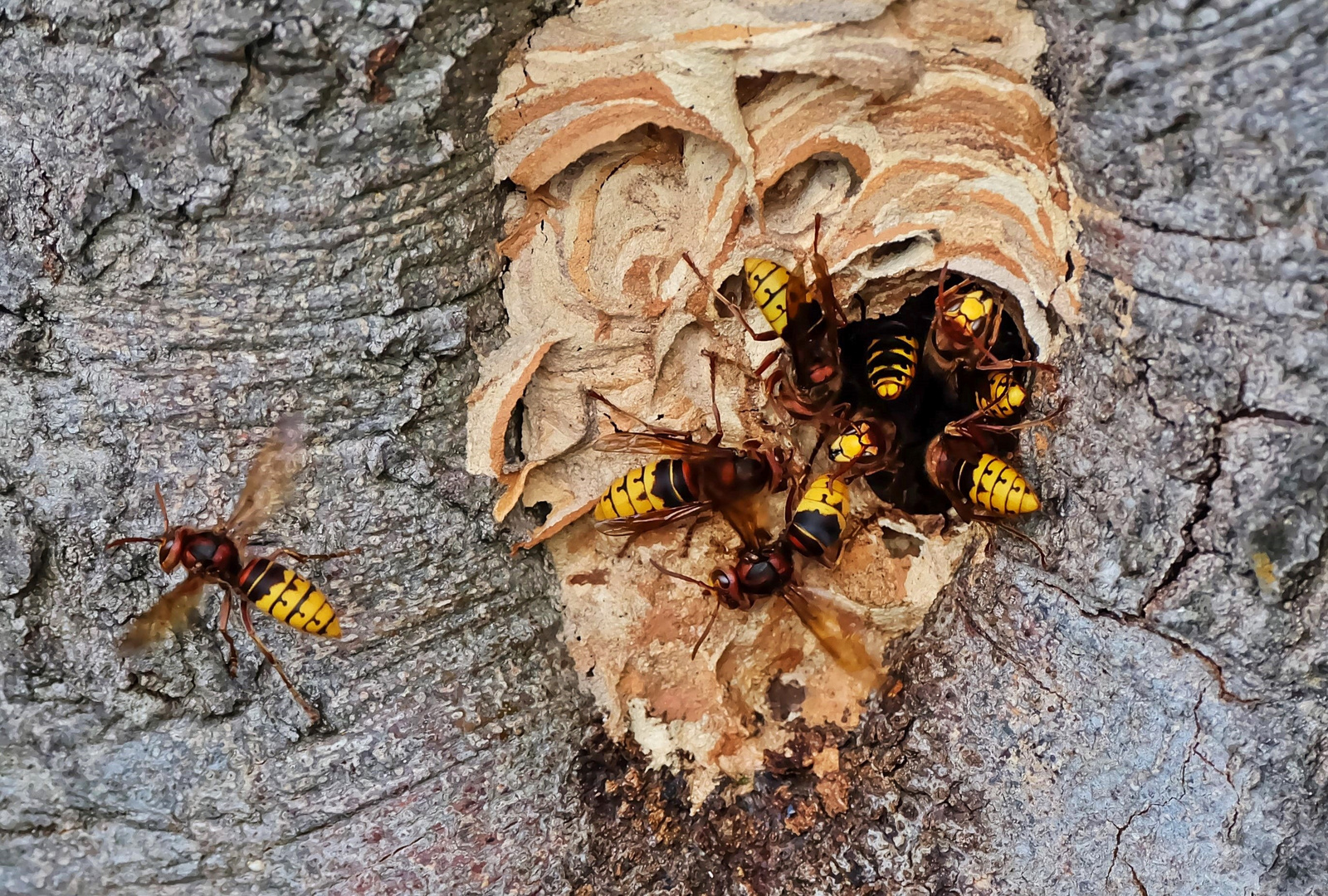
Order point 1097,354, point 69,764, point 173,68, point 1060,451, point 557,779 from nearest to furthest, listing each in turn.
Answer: point 173,68
point 1097,354
point 1060,451
point 69,764
point 557,779

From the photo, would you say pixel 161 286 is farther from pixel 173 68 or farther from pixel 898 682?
pixel 898 682

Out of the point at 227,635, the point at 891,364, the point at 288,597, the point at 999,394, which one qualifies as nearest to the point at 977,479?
the point at 999,394

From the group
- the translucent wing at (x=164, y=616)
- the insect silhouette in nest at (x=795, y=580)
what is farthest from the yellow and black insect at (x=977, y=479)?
the translucent wing at (x=164, y=616)

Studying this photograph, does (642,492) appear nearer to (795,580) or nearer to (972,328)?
(795,580)

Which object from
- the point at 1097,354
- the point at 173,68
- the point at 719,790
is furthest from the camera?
the point at 719,790

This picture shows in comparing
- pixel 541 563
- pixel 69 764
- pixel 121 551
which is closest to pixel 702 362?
pixel 541 563

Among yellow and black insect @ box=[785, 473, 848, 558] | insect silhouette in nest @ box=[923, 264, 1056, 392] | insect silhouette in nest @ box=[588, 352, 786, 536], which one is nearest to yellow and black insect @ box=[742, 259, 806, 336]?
insect silhouette in nest @ box=[588, 352, 786, 536]

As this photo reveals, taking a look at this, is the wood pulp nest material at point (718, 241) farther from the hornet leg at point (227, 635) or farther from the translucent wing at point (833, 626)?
the hornet leg at point (227, 635)
